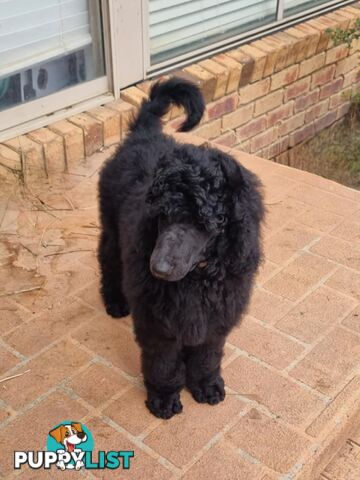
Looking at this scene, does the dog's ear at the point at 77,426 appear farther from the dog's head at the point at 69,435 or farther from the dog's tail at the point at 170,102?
the dog's tail at the point at 170,102

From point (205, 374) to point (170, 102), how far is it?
4.21ft

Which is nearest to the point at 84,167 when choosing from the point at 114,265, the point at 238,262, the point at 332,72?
the point at 114,265

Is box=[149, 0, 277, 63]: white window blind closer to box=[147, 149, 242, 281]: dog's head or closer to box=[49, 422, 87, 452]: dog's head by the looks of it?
box=[147, 149, 242, 281]: dog's head

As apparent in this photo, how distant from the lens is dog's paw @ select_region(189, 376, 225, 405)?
8.15ft

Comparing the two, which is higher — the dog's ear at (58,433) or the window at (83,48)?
the window at (83,48)

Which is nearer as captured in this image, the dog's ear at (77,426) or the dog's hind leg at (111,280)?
the dog's ear at (77,426)

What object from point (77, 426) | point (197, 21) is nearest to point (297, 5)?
point (197, 21)

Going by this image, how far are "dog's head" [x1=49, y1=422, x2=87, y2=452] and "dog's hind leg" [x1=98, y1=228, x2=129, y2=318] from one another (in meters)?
0.70

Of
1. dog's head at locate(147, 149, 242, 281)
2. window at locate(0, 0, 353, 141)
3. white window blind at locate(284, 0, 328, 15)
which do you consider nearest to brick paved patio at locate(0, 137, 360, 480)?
dog's head at locate(147, 149, 242, 281)

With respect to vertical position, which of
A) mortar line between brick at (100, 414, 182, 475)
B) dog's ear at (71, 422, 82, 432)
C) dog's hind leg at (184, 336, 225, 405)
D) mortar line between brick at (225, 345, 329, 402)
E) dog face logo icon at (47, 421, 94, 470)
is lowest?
A: mortar line between brick at (225, 345, 329, 402)

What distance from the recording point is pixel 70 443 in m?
2.29

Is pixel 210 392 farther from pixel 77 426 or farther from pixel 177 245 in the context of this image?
pixel 177 245

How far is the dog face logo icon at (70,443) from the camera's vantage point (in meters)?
2.22

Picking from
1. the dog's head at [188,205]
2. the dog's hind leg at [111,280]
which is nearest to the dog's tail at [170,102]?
the dog's hind leg at [111,280]
